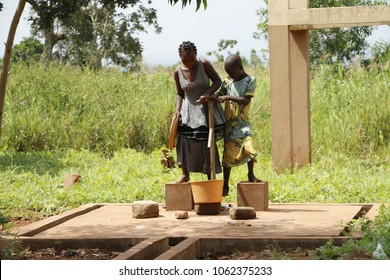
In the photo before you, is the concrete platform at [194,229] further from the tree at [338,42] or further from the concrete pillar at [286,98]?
the tree at [338,42]

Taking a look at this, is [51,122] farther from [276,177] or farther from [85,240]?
[85,240]

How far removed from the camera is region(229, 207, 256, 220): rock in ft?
25.6

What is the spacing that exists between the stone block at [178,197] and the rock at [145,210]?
0.41 meters

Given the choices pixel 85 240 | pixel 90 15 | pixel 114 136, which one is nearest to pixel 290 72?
pixel 114 136

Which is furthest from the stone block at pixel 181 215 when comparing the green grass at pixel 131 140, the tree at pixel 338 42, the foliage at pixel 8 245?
the tree at pixel 338 42

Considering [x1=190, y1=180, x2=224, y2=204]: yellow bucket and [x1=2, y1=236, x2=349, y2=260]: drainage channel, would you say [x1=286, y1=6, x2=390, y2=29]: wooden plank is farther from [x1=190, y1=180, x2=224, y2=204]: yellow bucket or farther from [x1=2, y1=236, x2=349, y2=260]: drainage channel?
[x1=2, y1=236, x2=349, y2=260]: drainage channel

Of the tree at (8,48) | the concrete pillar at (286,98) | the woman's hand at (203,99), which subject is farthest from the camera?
the concrete pillar at (286,98)

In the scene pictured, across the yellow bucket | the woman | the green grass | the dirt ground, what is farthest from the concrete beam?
the dirt ground

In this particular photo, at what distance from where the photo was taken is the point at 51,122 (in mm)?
14508

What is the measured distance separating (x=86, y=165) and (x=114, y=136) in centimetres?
175

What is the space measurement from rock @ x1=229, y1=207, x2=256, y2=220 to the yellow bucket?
1.24ft

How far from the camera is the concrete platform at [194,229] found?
21.9ft

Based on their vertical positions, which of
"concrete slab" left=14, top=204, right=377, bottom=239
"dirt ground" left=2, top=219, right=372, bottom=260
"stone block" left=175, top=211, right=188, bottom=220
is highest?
"stone block" left=175, top=211, right=188, bottom=220

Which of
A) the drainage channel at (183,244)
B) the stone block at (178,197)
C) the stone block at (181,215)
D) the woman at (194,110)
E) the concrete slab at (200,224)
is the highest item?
the woman at (194,110)
